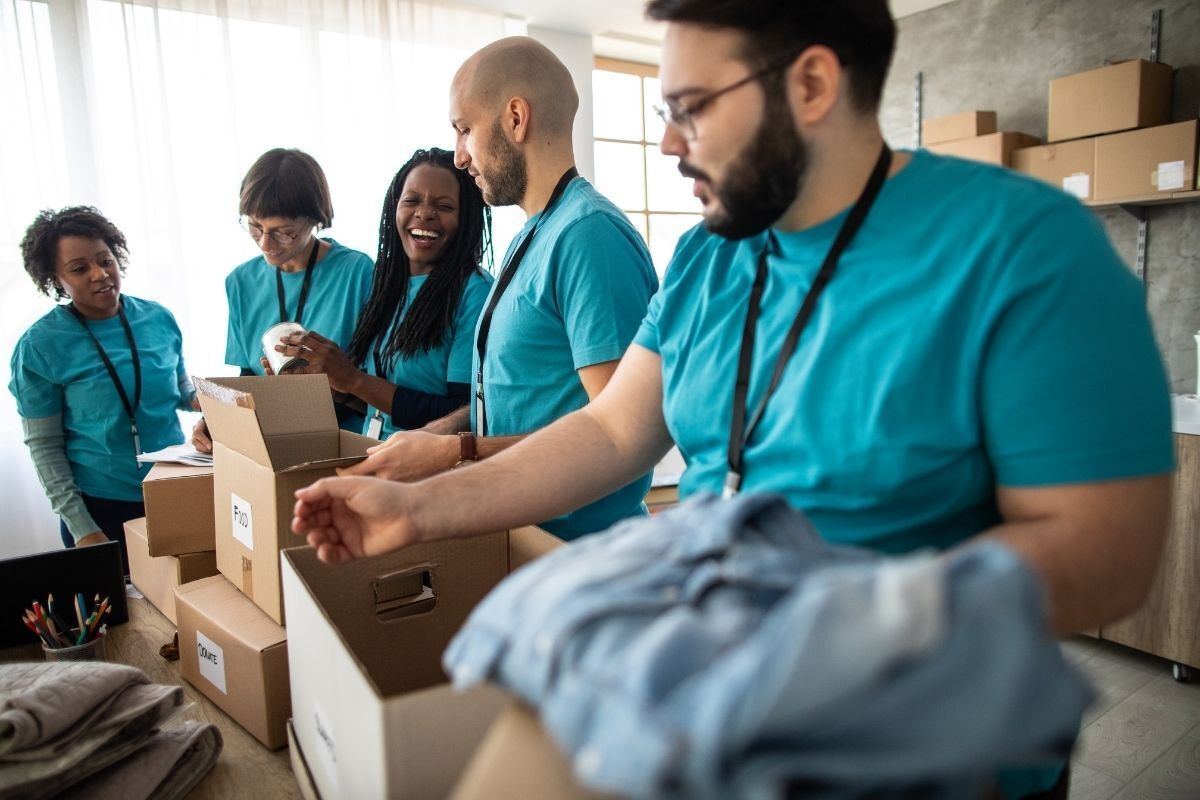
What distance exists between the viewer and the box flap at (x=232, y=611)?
101cm

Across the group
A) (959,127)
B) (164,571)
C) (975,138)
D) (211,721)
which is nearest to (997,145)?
(975,138)

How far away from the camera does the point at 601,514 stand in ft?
4.70

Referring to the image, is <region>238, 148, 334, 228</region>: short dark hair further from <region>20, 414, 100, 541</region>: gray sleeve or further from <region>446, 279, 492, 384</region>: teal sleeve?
<region>20, 414, 100, 541</region>: gray sleeve

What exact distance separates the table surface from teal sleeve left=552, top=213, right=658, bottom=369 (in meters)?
0.73

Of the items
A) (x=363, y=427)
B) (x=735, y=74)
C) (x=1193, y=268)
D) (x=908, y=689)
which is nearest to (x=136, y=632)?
(x=363, y=427)

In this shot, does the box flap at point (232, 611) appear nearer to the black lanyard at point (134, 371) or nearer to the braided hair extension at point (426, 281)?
the braided hair extension at point (426, 281)

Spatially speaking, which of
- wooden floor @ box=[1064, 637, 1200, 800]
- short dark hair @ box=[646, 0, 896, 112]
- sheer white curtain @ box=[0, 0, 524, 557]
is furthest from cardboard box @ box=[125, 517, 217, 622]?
sheer white curtain @ box=[0, 0, 524, 557]

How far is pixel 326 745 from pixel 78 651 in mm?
623

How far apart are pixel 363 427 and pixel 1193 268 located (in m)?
3.61

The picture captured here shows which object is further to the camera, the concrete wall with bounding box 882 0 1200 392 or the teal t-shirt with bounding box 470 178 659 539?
the concrete wall with bounding box 882 0 1200 392

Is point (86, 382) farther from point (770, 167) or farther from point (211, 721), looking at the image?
point (770, 167)

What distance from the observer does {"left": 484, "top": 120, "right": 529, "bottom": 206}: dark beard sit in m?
1.60

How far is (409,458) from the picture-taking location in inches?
46.8

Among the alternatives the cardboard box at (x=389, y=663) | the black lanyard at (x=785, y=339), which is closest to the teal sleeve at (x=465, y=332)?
the cardboard box at (x=389, y=663)
